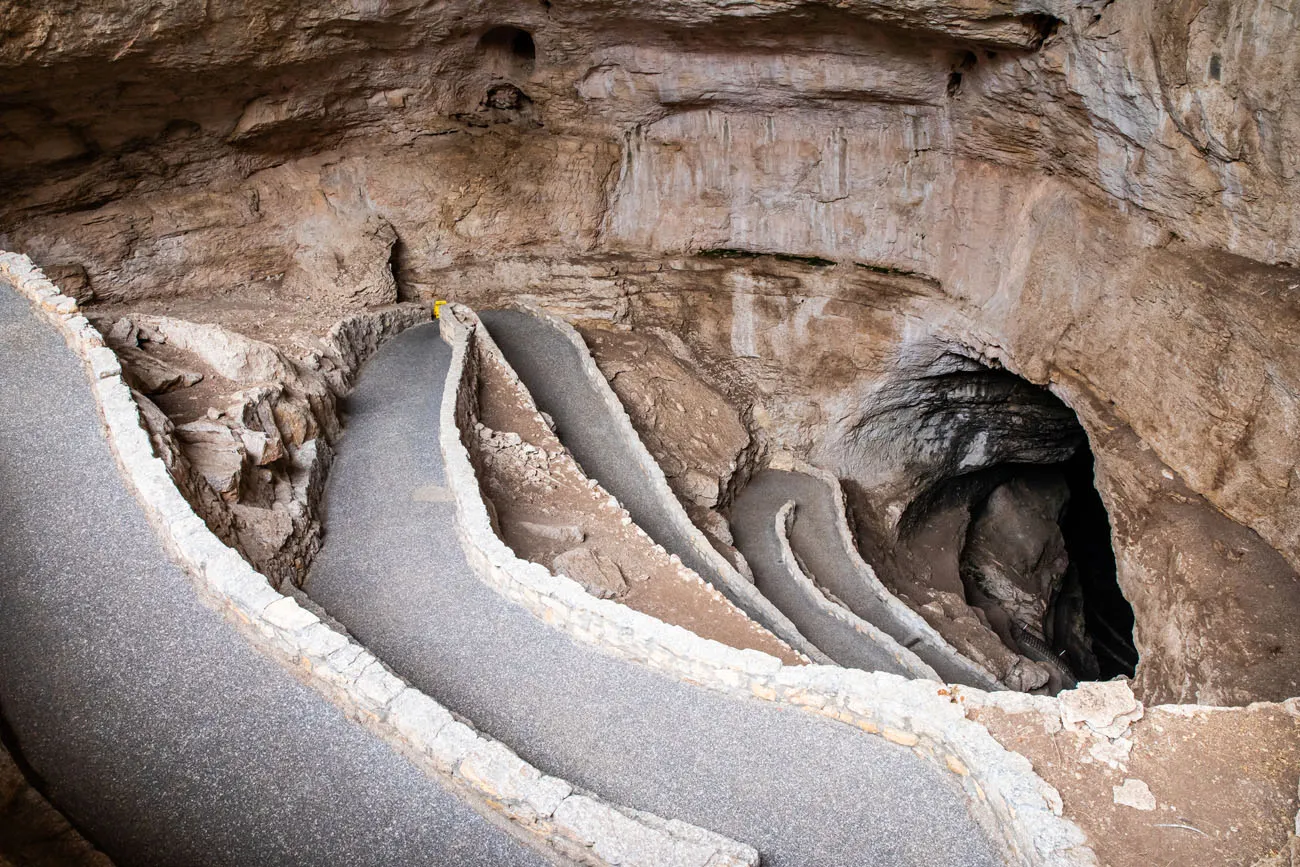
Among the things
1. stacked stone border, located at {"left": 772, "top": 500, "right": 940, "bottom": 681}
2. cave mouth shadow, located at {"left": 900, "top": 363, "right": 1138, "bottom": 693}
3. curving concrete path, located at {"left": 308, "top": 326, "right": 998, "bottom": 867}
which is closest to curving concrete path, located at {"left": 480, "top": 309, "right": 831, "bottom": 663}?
stacked stone border, located at {"left": 772, "top": 500, "right": 940, "bottom": 681}

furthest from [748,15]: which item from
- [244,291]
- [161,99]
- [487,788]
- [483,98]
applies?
[487,788]

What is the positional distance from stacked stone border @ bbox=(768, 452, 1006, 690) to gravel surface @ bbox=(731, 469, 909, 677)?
25 cm

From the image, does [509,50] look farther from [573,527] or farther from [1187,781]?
[1187,781]

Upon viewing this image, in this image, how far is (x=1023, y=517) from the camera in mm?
19859

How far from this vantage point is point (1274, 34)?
831 cm

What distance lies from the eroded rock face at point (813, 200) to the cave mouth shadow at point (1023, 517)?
0.53 meters

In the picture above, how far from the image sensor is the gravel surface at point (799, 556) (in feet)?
36.0

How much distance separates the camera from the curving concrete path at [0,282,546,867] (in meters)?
5.41

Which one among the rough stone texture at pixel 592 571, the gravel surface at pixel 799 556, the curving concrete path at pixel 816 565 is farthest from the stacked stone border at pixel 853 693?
the curving concrete path at pixel 816 565

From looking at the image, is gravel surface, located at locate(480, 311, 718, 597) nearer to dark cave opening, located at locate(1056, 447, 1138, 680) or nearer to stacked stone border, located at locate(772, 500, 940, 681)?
stacked stone border, located at locate(772, 500, 940, 681)

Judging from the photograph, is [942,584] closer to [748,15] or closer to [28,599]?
[748,15]

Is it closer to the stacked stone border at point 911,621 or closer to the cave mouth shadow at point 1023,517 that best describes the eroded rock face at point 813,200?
the cave mouth shadow at point 1023,517

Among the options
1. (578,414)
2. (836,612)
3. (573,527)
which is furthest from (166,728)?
(578,414)

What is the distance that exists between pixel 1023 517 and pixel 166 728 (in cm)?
1847
